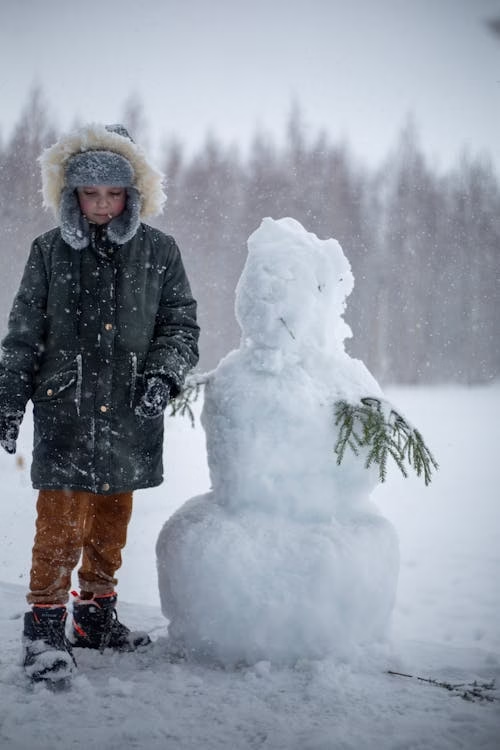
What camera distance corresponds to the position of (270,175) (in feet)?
43.8

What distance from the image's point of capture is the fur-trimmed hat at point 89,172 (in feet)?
6.72

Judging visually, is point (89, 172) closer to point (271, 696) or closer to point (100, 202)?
point (100, 202)

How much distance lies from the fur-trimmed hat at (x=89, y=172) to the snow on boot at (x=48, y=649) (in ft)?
4.15

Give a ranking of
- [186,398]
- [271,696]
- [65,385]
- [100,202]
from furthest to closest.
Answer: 1. [186,398]
2. [100,202]
3. [65,385]
4. [271,696]

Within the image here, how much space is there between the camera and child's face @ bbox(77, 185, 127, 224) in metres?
2.08

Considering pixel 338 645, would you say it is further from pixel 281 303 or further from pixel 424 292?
pixel 424 292

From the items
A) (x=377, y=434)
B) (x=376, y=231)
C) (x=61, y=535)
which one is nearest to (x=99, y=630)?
(x=61, y=535)

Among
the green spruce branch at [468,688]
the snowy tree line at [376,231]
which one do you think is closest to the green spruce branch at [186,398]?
the green spruce branch at [468,688]

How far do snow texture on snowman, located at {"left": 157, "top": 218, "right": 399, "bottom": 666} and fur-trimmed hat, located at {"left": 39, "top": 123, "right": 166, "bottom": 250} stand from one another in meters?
0.49

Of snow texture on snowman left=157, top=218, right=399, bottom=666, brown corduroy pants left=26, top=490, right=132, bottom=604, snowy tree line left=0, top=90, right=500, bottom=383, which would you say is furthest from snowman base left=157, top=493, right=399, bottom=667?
snowy tree line left=0, top=90, right=500, bottom=383

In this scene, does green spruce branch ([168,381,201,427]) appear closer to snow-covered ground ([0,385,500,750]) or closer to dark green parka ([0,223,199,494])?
dark green parka ([0,223,199,494])

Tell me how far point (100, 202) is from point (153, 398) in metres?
0.74

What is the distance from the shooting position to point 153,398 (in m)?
1.97

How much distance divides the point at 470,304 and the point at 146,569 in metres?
12.4
